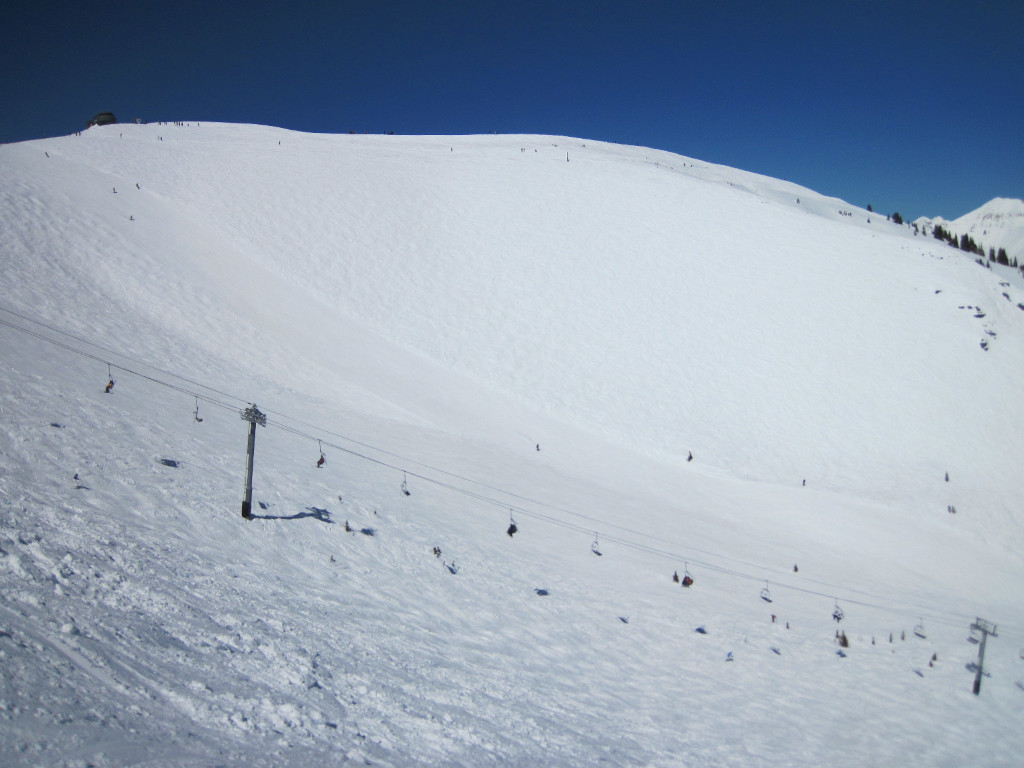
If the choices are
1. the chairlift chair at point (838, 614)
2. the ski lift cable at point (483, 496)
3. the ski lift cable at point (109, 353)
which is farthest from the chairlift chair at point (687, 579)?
the ski lift cable at point (109, 353)

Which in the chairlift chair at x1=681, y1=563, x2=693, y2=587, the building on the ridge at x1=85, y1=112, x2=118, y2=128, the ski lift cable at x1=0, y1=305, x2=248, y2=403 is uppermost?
the building on the ridge at x1=85, y1=112, x2=118, y2=128

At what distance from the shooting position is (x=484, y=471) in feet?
72.3

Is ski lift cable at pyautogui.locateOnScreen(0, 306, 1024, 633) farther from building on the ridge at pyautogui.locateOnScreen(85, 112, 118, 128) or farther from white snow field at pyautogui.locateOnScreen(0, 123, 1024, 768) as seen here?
building on the ridge at pyautogui.locateOnScreen(85, 112, 118, 128)

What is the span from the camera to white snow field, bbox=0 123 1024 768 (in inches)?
331

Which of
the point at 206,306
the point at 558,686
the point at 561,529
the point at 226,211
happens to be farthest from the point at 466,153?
the point at 558,686

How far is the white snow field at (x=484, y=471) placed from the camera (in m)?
8.41

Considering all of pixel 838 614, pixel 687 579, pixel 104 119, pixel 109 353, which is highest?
pixel 104 119

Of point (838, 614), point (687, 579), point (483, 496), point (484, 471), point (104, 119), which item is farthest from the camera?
point (104, 119)

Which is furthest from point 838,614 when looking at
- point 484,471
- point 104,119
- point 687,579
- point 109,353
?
point 104,119

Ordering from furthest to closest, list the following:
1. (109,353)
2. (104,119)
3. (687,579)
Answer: (104,119) → (109,353) → (687,579)

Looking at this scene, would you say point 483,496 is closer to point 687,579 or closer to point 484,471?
point 484,471

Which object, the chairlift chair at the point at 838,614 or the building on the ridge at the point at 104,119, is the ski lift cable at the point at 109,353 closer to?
the chairlift chair at the point at 838,614

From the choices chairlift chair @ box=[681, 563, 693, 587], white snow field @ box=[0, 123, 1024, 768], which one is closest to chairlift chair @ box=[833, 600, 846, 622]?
white snow field @ box=[0, 123, 1024, 768]

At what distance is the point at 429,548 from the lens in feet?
50.4
